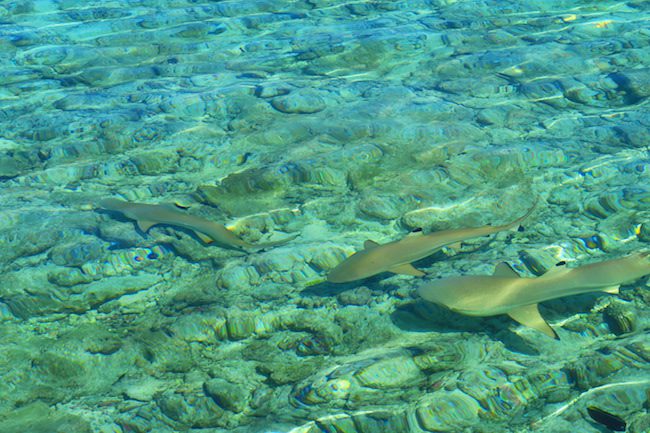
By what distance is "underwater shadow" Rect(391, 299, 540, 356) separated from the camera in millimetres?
3898

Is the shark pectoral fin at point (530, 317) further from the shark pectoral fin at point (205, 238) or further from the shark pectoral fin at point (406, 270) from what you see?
the shark pectoral fin at point (205, 238)

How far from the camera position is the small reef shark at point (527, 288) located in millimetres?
3789

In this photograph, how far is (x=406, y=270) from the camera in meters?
4.52

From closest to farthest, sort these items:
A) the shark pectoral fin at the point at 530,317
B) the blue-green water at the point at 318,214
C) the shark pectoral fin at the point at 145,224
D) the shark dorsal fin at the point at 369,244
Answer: the blue-green water at the point at 318,214 → the shark pectoral fin at the point at 530,317 → the shark dorsal fin at the point at 369,244 → the shark pectoral fin at the point at 145,224

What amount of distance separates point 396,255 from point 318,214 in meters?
1.21

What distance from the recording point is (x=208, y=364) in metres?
4.03

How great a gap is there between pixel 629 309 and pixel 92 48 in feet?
28.7

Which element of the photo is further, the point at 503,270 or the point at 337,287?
the point at 337,287

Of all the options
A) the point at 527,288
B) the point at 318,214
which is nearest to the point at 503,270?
the point at 527,288

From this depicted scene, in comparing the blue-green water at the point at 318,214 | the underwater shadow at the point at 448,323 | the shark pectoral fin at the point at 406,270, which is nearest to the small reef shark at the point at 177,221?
the blue-green water at the point at 318,214

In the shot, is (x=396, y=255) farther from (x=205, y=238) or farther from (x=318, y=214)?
(x=205, y=238)

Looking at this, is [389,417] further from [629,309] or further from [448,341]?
[629,309]

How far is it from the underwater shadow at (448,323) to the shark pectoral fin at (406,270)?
293 mm

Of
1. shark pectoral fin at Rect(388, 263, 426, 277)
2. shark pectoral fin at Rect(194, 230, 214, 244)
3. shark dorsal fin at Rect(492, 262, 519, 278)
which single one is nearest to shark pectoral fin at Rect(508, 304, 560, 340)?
shark dorsal fin at Rect(492, 262, 519, 278)
